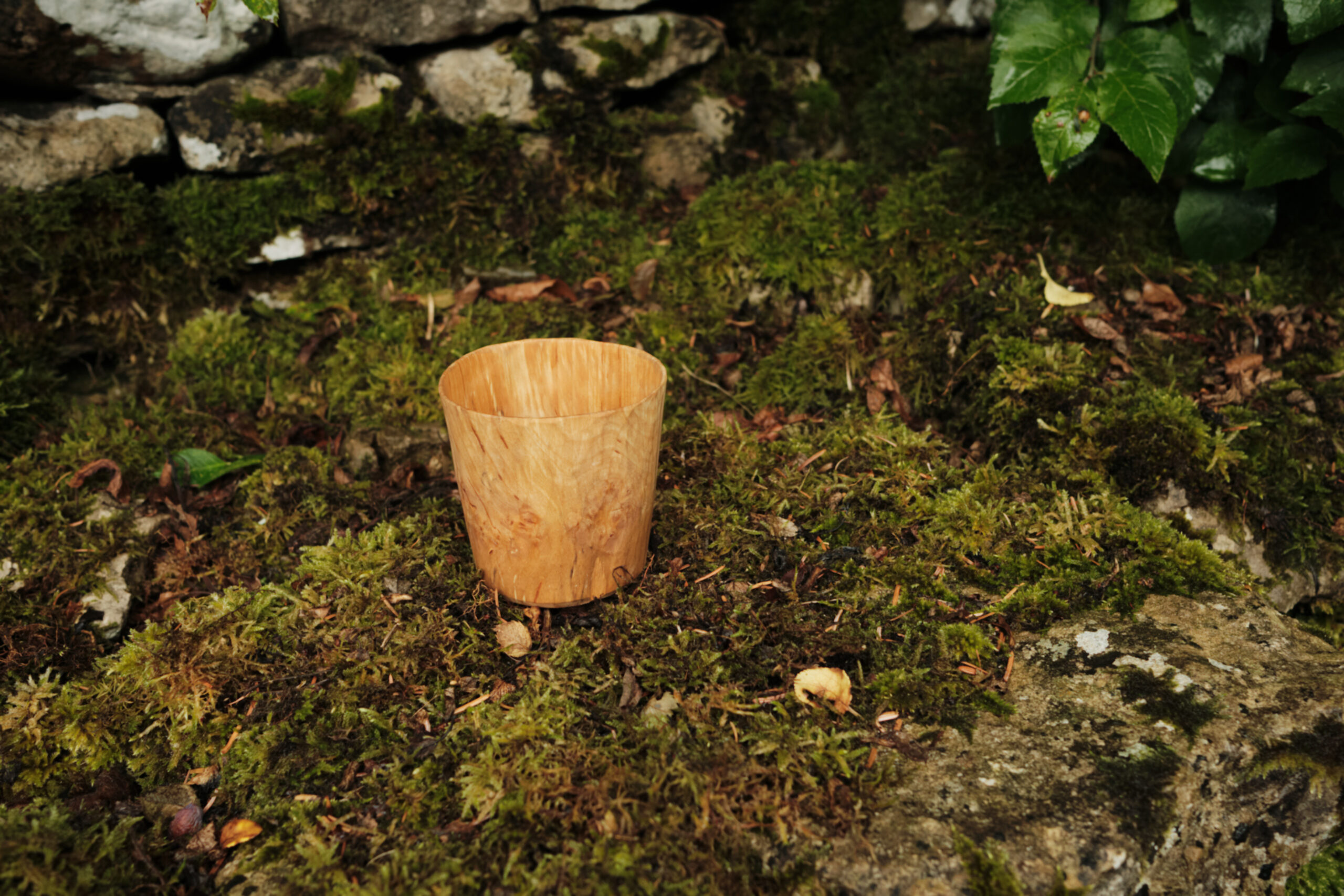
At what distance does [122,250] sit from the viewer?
3.30 metres

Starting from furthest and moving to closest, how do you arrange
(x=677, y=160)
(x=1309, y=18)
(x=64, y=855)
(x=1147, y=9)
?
(x=677, y=160)
(x=1147, y=9)
(x=1309, y=18)
(x=64, y=855)

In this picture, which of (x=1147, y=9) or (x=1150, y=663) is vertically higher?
(x=1147, y=9)

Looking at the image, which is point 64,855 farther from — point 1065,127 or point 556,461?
point 1065,127

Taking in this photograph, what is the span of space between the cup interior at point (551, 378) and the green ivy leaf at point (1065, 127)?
5.33 feet

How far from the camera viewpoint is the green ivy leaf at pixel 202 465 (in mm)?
2934

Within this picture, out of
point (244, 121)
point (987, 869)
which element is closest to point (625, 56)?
point (244, 121)

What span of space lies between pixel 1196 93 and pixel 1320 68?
1.18 feet

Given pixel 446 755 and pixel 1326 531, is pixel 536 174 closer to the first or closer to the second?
pixel 446 755

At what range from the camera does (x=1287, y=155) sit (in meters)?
2.97

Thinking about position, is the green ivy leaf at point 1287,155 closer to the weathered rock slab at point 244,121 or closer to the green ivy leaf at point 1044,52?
the green ivy leaf at point 1044,52

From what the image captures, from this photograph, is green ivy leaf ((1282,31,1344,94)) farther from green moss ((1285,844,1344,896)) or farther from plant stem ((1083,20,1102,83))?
green moss ((1285,844,1344,896))

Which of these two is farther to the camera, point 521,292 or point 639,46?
point 639,46

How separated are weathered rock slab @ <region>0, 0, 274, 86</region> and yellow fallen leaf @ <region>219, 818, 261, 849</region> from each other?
9.52 ft

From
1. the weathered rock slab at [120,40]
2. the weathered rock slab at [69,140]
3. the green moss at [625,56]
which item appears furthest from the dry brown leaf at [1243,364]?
the weathered rock slab at [69,140]
